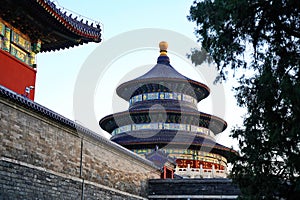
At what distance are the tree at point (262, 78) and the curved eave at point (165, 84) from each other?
2286 cm

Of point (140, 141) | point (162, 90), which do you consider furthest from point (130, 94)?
point (140, 141)

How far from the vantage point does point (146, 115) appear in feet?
101

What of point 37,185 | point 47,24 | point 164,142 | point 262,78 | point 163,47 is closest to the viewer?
point 262,78

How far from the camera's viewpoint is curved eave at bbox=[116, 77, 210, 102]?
32312 mm

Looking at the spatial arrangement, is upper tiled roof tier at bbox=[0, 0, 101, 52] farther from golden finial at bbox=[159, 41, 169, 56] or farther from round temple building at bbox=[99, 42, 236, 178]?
golden finial at bbox=[159, 41, 169, 56]

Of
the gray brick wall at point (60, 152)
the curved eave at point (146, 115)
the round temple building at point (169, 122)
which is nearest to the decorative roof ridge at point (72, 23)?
the gray brick wall at point (60, 152)

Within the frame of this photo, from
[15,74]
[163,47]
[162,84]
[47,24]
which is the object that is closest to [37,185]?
[15,74]

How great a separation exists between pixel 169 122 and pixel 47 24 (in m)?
16.4

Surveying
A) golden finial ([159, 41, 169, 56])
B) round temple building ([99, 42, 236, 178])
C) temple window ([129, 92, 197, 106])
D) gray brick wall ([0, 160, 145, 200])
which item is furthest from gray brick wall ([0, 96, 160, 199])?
golden finial ([159, 41, 169, 56])

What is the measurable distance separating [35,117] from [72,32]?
4.36 m

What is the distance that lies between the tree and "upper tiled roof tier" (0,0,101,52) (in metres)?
6.48

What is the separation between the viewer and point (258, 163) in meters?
8.82

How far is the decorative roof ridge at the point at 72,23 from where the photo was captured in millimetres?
14392

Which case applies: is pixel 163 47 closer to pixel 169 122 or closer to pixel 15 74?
pixel 169 122
